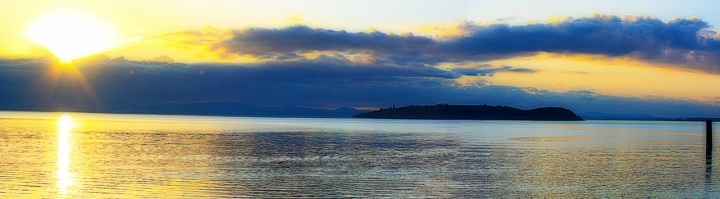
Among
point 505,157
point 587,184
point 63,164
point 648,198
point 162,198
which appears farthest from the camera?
point 505,157

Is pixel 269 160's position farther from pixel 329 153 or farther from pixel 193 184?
pixel 193 184

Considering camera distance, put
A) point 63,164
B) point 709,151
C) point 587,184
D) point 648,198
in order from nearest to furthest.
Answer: point 648,198 → point 587,184 → point 63,164 → point 709,151

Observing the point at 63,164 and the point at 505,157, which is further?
the point at 505,157

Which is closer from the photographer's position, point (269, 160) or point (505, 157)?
point (269, 160)

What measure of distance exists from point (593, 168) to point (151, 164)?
27956 millimetres

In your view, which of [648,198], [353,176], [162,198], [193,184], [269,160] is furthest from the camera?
[269,160]

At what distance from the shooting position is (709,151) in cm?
6062

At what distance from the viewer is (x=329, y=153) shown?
186 ft


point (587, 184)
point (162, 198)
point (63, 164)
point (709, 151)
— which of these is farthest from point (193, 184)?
point (709, 151)

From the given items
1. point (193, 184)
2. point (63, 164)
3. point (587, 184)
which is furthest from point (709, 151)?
point (63, 164)

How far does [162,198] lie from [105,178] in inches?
325

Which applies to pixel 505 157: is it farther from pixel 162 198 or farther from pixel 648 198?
pixel 162 198

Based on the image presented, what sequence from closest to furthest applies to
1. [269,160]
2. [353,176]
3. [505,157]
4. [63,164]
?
[353,176] < [63,164] < [269,160] < [505,157]

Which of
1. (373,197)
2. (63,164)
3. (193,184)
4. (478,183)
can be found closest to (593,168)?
(478,183)
